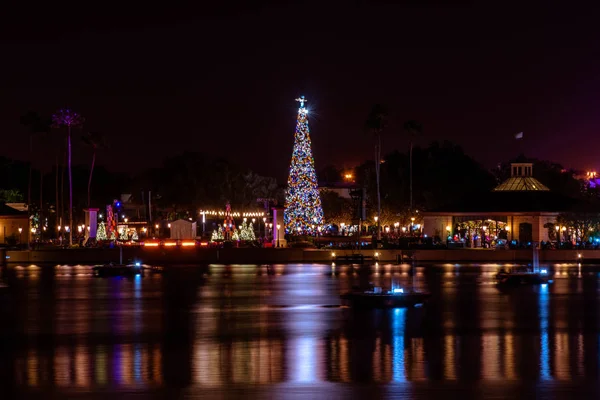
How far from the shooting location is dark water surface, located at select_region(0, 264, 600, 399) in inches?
981

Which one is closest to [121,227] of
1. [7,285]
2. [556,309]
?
[7,285]

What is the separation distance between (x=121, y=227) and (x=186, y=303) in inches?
2205

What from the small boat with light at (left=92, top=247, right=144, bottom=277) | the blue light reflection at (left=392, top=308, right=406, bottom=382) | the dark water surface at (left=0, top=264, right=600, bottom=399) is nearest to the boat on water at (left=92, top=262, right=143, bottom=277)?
the small boat with light at (left=92, top=247, right=144, bottom=277)

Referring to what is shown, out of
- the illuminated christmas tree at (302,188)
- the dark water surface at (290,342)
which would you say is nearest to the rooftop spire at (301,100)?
the illuminated christmas tree at (302,188)

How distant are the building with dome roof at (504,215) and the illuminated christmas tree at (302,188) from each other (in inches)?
420

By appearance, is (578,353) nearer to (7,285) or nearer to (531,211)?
(7,285)

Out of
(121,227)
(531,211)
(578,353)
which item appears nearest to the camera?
(578,353)

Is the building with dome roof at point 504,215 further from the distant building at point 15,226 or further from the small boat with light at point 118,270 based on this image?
the distant building at point 15,226

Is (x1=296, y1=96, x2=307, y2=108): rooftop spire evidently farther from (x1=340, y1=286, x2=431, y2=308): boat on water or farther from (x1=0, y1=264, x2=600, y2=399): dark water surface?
(x1=340, y1=286, x2=431, y2=308): boat on water

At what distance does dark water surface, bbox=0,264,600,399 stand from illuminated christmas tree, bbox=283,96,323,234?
34662 mm

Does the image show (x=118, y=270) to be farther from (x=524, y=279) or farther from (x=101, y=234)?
(x=101, y=234)

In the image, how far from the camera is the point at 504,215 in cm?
9169

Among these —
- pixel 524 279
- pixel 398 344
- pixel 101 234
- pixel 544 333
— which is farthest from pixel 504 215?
pixel 398 344

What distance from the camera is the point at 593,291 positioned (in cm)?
5309
